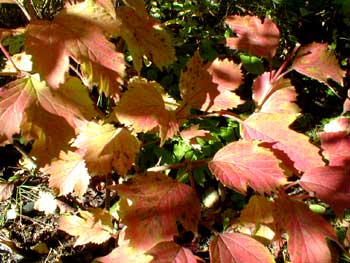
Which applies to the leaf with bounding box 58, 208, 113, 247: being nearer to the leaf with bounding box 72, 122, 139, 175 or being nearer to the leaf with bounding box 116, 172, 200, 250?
the leaf with bounding box 72, 122, 139, 175

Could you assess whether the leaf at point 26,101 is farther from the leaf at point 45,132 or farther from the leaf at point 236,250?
the leaf at point 236,250

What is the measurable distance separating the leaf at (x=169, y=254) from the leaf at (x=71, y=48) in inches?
13.7

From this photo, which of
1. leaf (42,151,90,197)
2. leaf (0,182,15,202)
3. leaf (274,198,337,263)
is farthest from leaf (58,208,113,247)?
leaf (274,198,337,263)

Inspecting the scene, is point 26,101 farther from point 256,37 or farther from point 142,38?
point 256,37

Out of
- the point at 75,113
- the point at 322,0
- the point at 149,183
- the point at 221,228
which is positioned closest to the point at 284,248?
the point at 221,228

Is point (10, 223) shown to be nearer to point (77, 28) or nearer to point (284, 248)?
point (284, 248)

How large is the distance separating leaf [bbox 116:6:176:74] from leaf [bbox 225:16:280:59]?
9.1 inches

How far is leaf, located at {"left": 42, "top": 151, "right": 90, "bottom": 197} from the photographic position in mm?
1312

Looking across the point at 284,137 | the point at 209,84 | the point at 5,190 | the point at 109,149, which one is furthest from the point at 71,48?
the point at 5,190

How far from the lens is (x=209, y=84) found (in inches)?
44.9

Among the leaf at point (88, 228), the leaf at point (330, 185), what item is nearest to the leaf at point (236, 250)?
the leaf at point (330, 185)

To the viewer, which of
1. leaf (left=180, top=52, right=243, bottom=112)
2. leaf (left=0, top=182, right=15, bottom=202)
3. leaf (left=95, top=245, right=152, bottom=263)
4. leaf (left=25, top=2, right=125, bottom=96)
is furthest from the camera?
leaf (left=0, top=182, right=15, bottom=202)

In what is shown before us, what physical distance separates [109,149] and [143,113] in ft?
0.47

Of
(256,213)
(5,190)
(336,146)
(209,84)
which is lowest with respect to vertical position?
(5,190)
